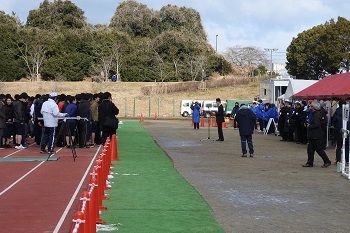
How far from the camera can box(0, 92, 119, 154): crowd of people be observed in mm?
19969

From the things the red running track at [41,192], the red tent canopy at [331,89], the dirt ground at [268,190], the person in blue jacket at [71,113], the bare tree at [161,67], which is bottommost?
the dirt ground at [268,190]

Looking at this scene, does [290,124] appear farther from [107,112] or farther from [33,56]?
[33,56]

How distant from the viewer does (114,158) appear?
18531 mm

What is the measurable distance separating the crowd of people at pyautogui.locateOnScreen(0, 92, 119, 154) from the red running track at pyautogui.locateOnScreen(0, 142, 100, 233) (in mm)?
1171

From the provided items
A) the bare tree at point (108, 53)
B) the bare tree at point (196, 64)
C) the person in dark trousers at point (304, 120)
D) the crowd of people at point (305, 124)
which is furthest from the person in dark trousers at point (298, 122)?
the bare tree at point (196, 64)

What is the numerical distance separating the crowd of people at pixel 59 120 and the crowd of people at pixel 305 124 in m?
5.01

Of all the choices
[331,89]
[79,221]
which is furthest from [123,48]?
[79,221]

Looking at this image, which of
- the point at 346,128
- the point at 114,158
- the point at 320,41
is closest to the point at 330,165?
the point at 346,128

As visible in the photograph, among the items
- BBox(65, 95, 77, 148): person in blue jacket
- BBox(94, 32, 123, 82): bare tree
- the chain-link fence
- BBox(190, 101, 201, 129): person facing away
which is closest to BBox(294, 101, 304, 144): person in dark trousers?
BBox(65, 95, 77, 148): person in blue jacket

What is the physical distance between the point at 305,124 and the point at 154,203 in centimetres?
1447

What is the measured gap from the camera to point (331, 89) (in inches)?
975

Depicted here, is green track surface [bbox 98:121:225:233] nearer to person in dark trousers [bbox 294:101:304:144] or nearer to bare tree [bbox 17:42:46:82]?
person in dark trousers [bbox 294:101:304:144]

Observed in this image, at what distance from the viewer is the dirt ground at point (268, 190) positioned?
31.0ft

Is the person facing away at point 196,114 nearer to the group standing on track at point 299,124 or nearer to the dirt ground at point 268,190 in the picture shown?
the group standing on track at point 299,124
